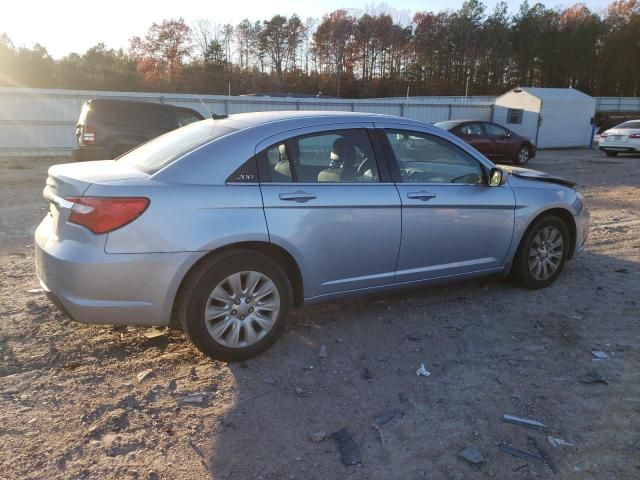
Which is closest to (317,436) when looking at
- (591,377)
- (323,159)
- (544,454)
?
(544,454)

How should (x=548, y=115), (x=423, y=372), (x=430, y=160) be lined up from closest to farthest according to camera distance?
(x=423, y=372) < (x=430, y=160) < (x=548, y=115)

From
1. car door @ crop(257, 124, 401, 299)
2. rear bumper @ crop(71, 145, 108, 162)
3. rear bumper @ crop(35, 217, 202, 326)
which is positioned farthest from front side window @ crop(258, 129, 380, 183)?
rear bumper @ crop(71, 145, 108, 162)

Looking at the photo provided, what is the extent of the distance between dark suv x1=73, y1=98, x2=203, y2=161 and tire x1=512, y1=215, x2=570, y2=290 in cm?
862

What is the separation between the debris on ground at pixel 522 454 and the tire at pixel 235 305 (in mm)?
1647

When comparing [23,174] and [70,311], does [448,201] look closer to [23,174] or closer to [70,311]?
[70,311]

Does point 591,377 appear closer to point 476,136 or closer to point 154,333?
point 154,333

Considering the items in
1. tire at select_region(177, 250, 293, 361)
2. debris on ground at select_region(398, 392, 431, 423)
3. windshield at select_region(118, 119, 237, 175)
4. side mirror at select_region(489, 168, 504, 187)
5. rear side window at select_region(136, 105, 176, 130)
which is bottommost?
debris on ground at select_region(398, 392, 431, 423)

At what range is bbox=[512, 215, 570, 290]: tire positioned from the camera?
5.01 metres

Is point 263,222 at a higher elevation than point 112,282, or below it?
higher

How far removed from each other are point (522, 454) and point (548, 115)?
86.4 ft

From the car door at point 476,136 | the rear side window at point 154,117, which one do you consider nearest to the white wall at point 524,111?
the car door at point 476,136

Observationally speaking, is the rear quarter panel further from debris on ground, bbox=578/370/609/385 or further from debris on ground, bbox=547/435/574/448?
debris on ground, bbox=578/370/609/385

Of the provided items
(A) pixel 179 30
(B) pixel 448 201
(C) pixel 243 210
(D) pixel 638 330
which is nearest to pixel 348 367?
(C) pixel 243 210

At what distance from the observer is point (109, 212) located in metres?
3.21
